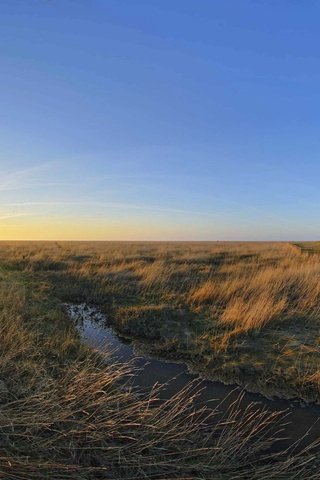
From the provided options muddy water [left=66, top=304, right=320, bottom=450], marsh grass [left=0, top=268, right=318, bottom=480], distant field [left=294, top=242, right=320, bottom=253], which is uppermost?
distant field [left=294, top=242, right=320, bottom=253]

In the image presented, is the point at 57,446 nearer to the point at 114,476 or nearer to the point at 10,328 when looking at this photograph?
the point at 114,476

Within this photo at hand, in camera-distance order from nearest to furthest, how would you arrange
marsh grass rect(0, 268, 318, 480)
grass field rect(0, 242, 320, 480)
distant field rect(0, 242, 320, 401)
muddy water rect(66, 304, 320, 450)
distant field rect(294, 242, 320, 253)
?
marsh grass rect(0, 268, 318, 480), grass field rect(0, 242, 320, 480), muddy water rect(66, 304, 320, 450), distant field rect(0, 242, 320, 401), distant field rect(294, 242, 320, 253)

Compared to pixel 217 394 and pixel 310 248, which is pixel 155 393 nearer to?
pixel 217 394

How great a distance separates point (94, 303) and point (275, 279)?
760 centimetres

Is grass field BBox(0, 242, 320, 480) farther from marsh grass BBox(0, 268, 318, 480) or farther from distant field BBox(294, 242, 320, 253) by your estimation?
distant field BBox(294, 242, 320, 253)

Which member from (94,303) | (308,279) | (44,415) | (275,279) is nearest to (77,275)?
(94,303)

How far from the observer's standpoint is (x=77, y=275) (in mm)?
18891

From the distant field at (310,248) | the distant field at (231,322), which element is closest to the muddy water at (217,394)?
the distant field at (231,322)

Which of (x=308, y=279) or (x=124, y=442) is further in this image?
(x=308, y=279)

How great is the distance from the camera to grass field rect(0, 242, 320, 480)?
3.84 m

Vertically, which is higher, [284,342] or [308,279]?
[308,279]

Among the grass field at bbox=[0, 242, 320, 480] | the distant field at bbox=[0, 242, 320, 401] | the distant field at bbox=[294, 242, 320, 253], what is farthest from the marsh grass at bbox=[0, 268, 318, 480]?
the distant field at bbox=[294, 242, 320, 253]

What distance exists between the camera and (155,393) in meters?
5.87

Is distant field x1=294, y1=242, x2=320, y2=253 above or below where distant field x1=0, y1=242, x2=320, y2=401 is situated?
above
